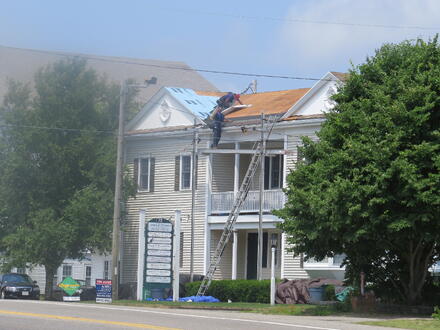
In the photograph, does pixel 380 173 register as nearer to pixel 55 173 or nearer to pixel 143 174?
pixel 143 174

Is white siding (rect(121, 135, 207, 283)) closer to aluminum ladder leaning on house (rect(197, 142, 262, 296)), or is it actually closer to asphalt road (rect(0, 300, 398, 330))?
aluminum ladder leaning on house (rect(197, 142, 262, 296))

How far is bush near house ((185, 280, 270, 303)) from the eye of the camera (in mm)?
39594

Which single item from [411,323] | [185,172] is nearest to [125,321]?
[411,323]

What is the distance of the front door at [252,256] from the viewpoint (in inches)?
1834

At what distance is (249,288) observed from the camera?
40.4 meters

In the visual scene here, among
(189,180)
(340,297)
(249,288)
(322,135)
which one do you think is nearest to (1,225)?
(189,180)

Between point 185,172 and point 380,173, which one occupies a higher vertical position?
point 185,172

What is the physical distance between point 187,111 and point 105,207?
5993mm

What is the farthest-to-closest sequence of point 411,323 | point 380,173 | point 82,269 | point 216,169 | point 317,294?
point 82,269
point 216,169
point 317,294
point 380,173
point 411,323

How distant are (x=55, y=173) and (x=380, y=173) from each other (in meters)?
25.7

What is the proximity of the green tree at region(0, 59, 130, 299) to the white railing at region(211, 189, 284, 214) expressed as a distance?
5.38 metres

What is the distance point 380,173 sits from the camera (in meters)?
25.4

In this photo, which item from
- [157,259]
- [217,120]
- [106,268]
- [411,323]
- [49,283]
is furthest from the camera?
[106,268]

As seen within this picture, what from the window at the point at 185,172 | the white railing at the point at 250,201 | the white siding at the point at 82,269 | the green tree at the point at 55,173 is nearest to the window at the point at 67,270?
the white siding at the point at 82,269
